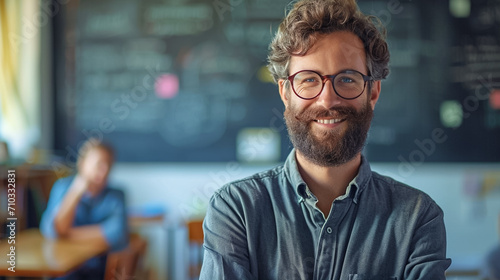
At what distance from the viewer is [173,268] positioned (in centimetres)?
319

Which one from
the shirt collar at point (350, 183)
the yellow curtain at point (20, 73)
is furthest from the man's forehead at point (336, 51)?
the yellow curtain at point (20, 73)

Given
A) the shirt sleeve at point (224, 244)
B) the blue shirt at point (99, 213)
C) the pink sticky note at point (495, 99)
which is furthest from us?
the pink sticky note at point (495, 99)

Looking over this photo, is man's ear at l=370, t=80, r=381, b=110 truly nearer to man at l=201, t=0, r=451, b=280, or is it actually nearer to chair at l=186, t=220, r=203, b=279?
man at l=201, t=0, r=451, b=280

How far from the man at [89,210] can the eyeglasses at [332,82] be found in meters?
2.03

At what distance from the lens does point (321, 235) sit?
1.17 meters

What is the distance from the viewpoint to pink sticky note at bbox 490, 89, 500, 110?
297 centimetres

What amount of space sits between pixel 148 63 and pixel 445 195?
2218 mm

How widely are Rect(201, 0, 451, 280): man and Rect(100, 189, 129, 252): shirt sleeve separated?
1885 millimetres

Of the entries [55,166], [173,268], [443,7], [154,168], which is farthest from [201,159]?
[443,7]

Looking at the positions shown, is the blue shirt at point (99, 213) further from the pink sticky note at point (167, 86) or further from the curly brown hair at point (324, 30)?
the curly brown hair at point (324, 30)

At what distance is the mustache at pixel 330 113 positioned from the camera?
1184 mm

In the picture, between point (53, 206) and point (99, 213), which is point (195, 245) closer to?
point (99, 213)

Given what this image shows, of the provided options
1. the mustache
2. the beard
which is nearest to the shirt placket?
the beard

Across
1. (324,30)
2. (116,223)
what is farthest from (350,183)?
(116,223)
